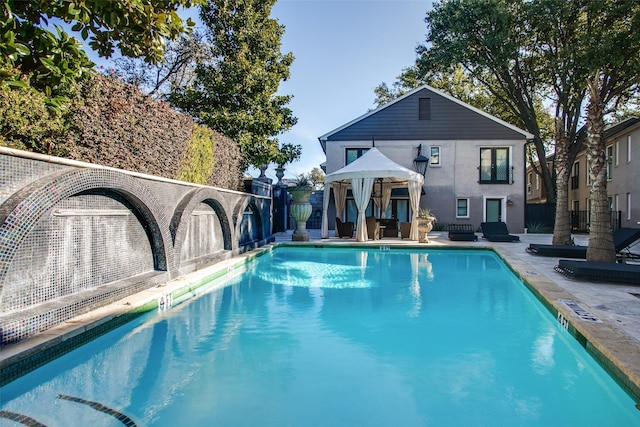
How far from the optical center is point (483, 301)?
20.7 ft

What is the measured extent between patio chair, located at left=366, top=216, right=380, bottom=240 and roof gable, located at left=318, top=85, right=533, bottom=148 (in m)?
6.38

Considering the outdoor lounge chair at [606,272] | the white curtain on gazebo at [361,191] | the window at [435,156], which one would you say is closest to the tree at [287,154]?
the white curtain on gazebo at [361,191]

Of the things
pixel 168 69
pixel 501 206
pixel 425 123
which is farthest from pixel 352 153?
pixel 168 69

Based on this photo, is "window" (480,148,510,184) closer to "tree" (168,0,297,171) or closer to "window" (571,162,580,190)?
"window" (571,162,580,190)

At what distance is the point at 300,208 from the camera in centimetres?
1360

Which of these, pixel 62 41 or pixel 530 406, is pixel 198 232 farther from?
pixel 530 406

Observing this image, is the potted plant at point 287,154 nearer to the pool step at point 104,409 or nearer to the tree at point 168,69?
the tree at point 168,69

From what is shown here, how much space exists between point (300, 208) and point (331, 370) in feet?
33.2

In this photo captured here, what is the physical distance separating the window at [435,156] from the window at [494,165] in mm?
2069

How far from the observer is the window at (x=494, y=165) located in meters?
18.6

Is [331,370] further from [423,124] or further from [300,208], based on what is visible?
[423,124]

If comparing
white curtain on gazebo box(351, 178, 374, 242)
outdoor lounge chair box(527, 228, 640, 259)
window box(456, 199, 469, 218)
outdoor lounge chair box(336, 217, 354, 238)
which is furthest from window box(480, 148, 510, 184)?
outdoor lounge chair box(527, 228, 640, 259)

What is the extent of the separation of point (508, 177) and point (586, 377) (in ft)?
55.2

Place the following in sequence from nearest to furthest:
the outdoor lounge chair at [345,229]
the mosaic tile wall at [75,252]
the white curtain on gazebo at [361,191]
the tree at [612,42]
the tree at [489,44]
→ the mosaic tile wall at [75,252] → the white curtain on gazebo at [361,191] → the tree at [612,42] → the outdoor lounge chair at [345,229] → the tree at [489,44]
